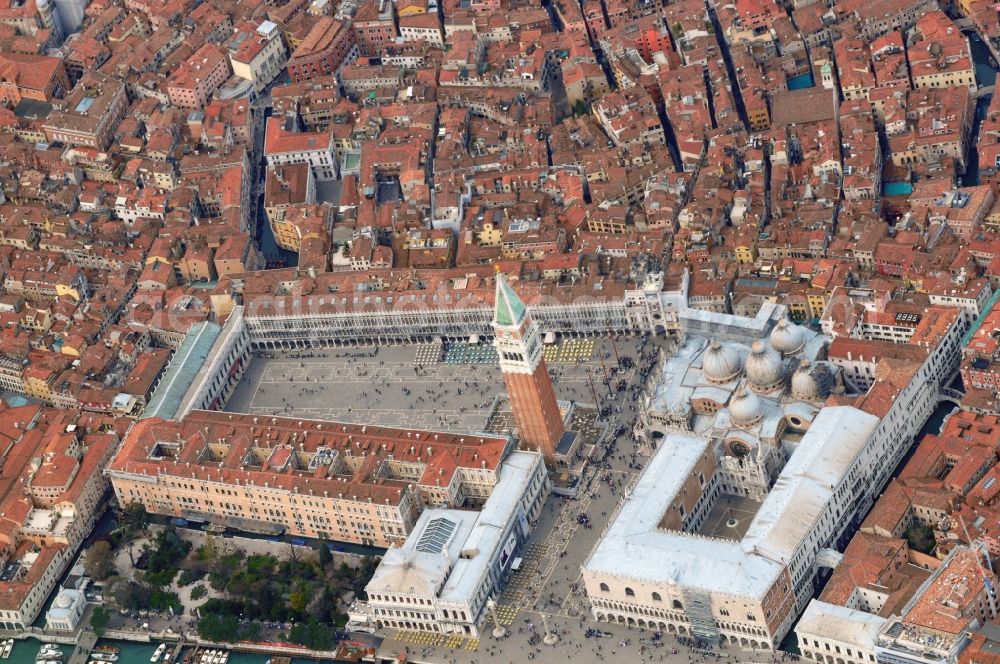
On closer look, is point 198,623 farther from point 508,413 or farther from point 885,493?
point 885,493

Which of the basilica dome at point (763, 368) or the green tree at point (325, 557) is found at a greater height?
the basilica dome at point (763, 368)

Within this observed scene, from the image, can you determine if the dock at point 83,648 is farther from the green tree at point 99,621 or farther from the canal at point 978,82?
the canal at point 978,82

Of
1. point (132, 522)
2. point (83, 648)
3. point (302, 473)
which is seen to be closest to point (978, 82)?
point (302, 473)

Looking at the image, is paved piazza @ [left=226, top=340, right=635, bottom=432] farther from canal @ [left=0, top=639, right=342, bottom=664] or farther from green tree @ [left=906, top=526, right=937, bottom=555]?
green tree @ [left=906, top=526, right=937, bottom=555]

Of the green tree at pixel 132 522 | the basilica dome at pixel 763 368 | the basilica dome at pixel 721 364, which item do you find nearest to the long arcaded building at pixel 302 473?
the green tree at pixel 132 522

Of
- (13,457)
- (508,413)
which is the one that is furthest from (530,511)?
(13,457)

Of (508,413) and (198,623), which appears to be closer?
(198,623)
